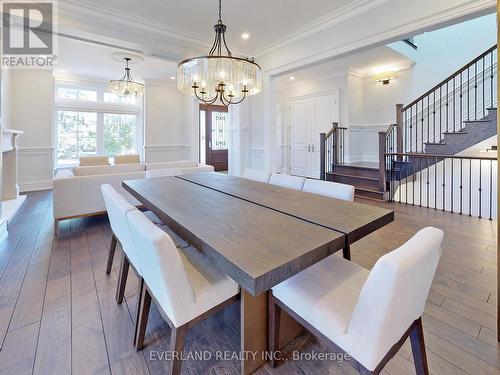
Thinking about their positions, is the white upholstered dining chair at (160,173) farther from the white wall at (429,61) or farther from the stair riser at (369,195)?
the white wall at (429,61)

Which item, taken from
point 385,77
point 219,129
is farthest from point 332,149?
point 219,129

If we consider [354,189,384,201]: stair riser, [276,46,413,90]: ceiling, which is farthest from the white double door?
[354,189,384,201]: stair riser

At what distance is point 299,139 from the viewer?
7.82 m

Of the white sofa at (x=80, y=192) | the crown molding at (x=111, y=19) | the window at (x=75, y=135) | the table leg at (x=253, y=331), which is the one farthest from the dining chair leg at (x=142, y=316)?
the window at (x=75, y=135)

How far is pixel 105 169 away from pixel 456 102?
6.85 metres

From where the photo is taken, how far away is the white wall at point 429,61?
5297mm

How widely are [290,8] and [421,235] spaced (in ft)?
11.6

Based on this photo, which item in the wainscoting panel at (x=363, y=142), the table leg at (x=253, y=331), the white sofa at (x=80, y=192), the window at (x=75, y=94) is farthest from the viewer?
the wainscoting panel at (x=363, y=142)

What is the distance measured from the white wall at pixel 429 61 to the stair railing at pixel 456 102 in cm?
34

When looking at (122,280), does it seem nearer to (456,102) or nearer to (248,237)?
(248,237)

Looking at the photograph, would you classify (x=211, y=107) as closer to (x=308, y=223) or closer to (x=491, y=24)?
(x=491, y=24)

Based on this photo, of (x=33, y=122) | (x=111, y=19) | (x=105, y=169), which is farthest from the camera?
(x=33, y=122)

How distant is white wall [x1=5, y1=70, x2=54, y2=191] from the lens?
5.43 meters

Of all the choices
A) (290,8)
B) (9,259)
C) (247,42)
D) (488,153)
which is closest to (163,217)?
(9,259)
